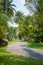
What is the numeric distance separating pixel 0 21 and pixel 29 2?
10.2 m

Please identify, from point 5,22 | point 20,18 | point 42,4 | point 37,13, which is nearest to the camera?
→ point 42,4

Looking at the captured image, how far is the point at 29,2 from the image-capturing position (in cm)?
1523

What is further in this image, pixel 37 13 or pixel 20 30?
pixel 20 30

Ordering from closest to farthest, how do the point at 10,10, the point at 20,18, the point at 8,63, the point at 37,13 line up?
the point at 8,63 < the point at 37,13 < the point at 10,10 < the point at 20,18

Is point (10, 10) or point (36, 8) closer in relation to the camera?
point (36, 8)

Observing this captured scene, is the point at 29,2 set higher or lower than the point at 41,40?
higher

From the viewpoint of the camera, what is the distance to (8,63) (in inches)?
521

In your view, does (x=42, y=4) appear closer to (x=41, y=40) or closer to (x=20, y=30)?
(x=41, y=40)

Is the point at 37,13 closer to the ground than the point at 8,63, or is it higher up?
higher up

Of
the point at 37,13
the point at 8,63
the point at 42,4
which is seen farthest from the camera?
the point at 37,13

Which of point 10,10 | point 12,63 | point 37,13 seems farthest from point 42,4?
point 10,10

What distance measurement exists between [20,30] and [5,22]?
54.1m

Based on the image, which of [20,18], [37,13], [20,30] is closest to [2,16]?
[37,13]

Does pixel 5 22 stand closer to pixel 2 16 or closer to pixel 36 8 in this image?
pixel 2 16
